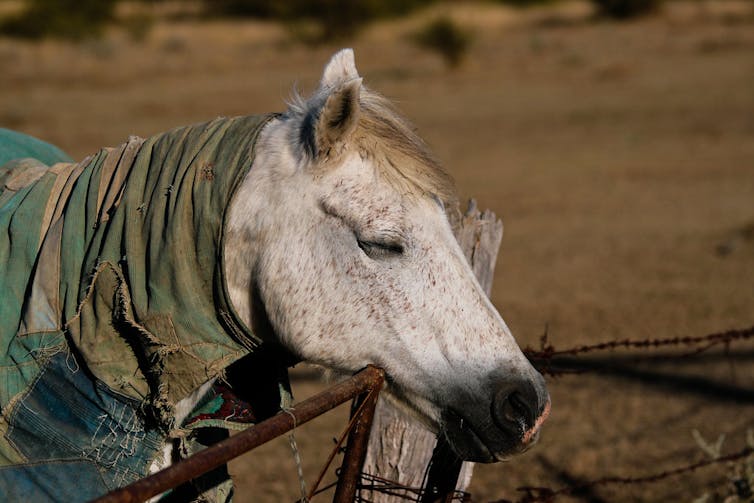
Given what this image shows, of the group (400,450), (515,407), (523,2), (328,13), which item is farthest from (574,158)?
(523,2)

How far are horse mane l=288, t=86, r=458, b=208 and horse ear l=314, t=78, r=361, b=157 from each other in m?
0.06

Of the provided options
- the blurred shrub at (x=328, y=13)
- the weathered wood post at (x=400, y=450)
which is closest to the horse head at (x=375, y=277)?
the weathered wood post at (x=400, y=450)

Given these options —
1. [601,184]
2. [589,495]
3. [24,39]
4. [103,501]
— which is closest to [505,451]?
[103,501]

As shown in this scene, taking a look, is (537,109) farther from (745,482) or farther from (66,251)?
(66,251)

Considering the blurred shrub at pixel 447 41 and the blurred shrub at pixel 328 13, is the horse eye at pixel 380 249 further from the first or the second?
the blurred shrub at pixel 328 13

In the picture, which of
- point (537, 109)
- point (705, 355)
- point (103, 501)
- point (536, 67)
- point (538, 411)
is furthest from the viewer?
point (536, 67)

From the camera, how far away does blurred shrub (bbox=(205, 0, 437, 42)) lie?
2831 centimetres

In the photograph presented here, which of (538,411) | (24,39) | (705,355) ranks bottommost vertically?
(24,39)

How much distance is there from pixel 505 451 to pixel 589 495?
2624 millimetres

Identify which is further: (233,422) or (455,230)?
(455,230)

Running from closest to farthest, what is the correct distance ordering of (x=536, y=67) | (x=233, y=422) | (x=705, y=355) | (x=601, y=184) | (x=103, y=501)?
(x=103, y=501) → (x=233, y=422) → (x=705, y=355) → (x=601, y=184) → (x=536, y=67)

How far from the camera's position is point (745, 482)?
3.61m

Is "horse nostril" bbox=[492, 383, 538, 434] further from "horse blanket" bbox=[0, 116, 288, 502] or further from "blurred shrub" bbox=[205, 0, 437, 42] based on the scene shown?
"blurred shrub" bbox=[205, 0, 437, 42]

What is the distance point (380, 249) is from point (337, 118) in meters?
0.31
